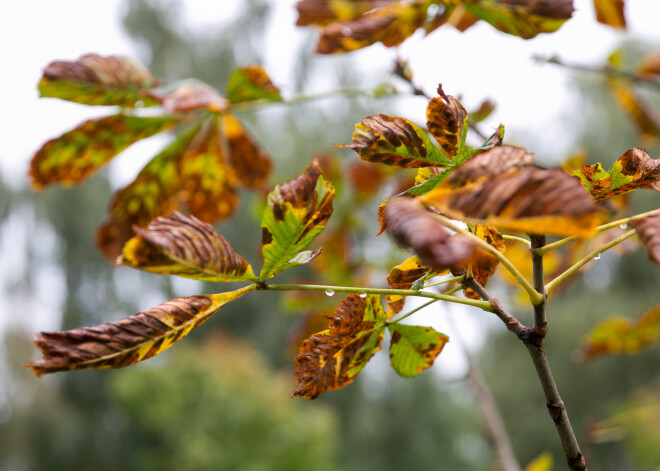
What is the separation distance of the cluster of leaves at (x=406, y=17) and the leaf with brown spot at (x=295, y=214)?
20 cm

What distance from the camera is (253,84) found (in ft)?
1.61

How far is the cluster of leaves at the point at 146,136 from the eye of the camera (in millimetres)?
464

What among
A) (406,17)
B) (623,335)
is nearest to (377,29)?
(406,17)

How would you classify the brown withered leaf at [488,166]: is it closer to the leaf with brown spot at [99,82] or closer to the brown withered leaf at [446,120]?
the brown withered leaf at [446,120]

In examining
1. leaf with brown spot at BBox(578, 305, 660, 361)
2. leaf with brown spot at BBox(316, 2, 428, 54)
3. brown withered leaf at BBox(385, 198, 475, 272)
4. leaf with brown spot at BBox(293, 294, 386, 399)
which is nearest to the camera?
brown withered leaf at BBox(385, 198, 475, 272)

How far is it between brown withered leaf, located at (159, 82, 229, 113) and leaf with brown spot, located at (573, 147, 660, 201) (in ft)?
1.09

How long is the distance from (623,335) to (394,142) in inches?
18.3

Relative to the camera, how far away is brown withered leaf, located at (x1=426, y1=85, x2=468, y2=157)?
0.24 m

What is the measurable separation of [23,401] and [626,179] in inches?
361

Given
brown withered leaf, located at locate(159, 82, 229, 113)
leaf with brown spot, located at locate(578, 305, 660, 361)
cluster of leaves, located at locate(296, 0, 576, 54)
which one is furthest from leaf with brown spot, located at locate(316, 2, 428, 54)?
leaf with brown spot, located at locate(578, 305, 660, 361)

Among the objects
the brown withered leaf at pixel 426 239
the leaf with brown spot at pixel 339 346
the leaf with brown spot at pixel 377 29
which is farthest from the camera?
the leaf with brown spot at pixel 377 29

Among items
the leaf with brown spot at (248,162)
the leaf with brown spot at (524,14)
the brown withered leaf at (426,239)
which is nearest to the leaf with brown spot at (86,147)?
the leaf with brown spot at (248,162)

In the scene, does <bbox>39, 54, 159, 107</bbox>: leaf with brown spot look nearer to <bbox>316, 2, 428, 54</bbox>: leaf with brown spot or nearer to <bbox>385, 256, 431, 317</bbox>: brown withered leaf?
<bbox>316, 2, 428, 54</bbox>: leaf with brown spot

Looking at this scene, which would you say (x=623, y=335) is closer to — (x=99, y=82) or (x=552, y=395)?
(x=552, y=395)
